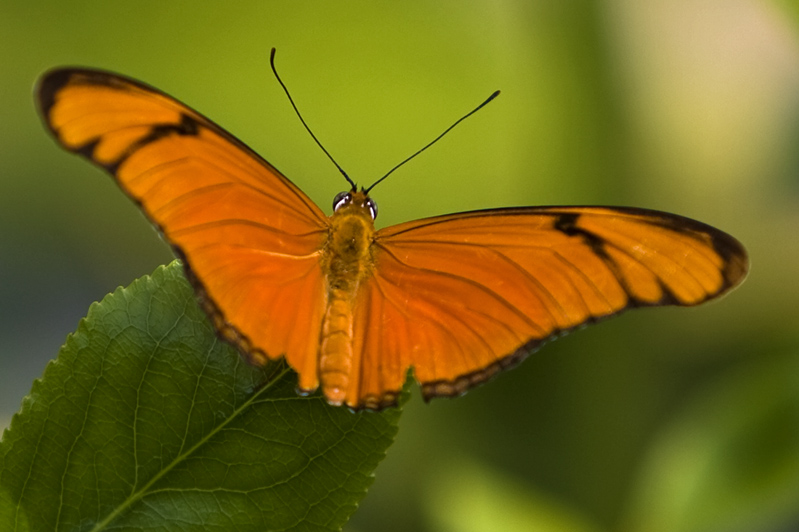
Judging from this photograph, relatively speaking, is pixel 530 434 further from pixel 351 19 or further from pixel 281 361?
pixel 281 361

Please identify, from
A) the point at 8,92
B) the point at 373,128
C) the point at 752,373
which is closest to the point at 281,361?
the point at 752,373

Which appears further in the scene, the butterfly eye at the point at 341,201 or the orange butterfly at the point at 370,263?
the butterfly eye at the point at 341,201

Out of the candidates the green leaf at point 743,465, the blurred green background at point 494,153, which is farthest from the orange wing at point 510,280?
the blurred green background at point 494,153

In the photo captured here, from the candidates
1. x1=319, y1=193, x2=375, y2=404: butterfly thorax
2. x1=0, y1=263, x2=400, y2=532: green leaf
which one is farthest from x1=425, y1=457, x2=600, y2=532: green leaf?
x1=0, y1=263, x2=400, y2=532: green leaf

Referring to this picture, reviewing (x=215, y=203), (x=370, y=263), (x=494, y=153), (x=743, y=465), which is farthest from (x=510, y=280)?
(x=494, y=153)

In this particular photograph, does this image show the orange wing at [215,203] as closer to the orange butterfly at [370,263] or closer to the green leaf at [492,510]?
the orange butterfly at [370,263]

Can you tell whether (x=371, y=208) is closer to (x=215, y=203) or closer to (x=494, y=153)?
(x=215, y=203)

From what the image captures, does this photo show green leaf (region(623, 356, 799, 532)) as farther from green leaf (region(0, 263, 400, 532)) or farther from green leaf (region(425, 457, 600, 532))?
green leaf (region(0, 263, 400, 532))
